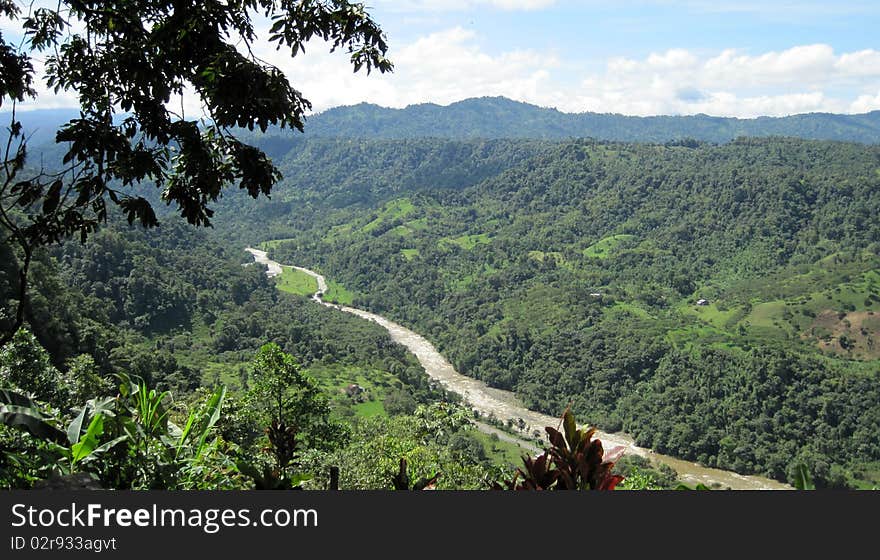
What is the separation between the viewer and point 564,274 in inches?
3634

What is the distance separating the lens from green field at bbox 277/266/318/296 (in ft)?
307

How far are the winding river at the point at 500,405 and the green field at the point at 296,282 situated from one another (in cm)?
224

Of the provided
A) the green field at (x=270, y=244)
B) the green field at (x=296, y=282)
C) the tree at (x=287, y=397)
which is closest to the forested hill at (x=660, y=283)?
the green field at (x=270, y=244)

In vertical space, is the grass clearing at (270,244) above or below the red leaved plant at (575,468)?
below

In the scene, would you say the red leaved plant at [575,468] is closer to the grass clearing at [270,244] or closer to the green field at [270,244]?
the grass clearing at [270,244]

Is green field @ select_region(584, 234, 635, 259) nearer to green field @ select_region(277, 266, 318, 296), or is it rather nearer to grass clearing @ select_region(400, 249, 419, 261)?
grass clearing @ select_region(400, 249, 419, 261)

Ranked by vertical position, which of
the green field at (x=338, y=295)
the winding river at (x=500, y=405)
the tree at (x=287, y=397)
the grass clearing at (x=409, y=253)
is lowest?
the winding river at (x=500, y=405)

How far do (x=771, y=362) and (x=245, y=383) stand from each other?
140 feet

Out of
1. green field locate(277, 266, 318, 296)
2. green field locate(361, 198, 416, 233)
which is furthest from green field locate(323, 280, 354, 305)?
green field locate(361, 198, 416, 233)

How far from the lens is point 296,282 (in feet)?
325

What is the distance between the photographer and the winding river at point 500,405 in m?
45.2

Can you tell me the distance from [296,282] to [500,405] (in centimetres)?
4928

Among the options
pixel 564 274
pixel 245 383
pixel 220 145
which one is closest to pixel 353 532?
pixel 220 145

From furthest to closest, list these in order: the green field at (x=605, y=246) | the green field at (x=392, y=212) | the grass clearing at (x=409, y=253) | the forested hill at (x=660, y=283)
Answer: the green field at (x=392, y=212) < the grass clearing at (x=409, y=253) < the green field at (x=605, y=246) < the forested hill at (x=660, y=283)
